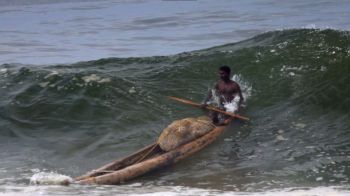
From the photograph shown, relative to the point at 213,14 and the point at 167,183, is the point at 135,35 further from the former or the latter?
the point at 167,183

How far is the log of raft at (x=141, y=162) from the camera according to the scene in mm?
8344

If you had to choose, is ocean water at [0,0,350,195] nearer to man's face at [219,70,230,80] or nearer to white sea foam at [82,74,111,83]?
white sea foam at [82,74,111,83]

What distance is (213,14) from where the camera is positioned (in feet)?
142

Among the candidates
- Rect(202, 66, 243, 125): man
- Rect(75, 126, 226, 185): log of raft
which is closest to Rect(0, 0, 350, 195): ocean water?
Rect(75, 126, 226, 185): log of raft

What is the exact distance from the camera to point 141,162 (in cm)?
891

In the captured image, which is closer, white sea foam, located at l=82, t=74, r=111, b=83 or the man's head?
the man's head

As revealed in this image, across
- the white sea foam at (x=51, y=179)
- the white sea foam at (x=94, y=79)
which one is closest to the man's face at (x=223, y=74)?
the white sea foam at (x=94, y=79)

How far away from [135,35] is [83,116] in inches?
885

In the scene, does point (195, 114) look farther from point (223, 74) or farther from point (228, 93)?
point (223, 74)

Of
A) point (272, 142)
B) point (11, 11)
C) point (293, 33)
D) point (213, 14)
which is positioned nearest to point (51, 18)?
point (11, 11)

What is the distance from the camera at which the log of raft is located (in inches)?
328

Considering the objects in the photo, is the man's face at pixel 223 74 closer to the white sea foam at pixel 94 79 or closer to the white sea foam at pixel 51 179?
the white sea foam at pixel 94 79

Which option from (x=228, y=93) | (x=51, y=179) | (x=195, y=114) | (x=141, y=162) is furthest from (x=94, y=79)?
(x=51, y=179)

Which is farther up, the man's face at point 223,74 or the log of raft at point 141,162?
the man's face at point 223,74
